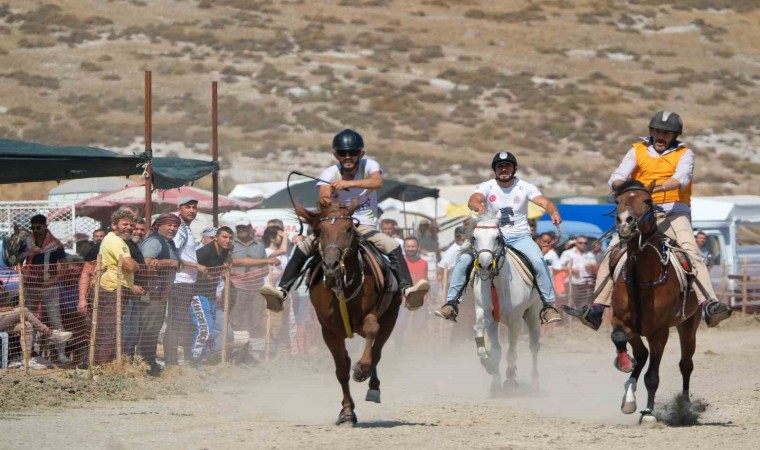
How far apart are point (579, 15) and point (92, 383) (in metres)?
63.7

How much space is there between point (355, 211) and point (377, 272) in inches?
27.4

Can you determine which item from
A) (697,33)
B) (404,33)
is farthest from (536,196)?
(697,33)

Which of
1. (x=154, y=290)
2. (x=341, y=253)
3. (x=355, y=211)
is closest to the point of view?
(x=341, y=253)

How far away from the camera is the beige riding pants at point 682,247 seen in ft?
40.5

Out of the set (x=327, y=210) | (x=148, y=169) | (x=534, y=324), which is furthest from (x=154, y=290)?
(x=327, y=210)

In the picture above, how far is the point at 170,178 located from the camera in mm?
18547

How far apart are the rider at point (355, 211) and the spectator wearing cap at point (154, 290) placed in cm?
388

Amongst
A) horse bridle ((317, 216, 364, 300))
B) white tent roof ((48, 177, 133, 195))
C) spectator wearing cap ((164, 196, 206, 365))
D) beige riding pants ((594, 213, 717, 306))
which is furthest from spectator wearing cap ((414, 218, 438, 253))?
horse bridle ((317, 216, 364, 300))

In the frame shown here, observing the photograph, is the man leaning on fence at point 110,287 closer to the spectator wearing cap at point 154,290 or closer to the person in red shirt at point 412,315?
the spectator wearing cap at point 154,290

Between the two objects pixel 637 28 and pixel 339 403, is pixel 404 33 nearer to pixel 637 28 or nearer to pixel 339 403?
pixel 637 28

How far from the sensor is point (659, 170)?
41.2 feet

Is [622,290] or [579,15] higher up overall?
[579,15]

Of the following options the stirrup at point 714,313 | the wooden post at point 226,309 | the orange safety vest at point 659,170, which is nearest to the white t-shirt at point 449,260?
the wooden post at point 226,309

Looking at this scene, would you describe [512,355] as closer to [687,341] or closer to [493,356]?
[493,356]
